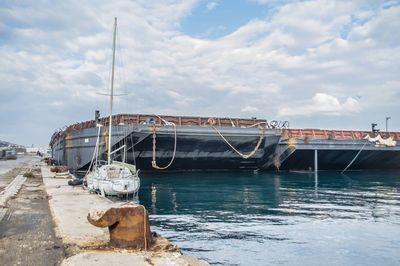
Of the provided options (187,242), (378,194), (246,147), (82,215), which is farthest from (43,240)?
(246,147)

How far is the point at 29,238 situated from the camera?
9.18m

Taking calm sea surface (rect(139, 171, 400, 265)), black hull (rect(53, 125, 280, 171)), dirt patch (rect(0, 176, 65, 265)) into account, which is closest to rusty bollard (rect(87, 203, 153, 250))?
dirt patch (rect(0, 176, 65, 265))

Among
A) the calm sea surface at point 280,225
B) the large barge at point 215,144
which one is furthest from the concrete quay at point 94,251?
the large barge at point 215,144

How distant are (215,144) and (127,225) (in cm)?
2840

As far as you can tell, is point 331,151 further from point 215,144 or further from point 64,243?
point 64,243

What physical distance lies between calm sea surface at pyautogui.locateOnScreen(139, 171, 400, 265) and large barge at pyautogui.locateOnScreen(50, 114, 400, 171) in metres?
7.44

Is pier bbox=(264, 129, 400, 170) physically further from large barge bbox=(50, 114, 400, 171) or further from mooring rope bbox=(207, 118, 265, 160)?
mooring rope bbox=(207, 118, 265, 160)

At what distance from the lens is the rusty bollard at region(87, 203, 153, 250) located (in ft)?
26.8

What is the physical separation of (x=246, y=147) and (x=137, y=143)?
33.7ft

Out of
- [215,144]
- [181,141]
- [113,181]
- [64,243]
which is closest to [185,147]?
[181,141]

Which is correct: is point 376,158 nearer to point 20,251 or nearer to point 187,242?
point 187,242

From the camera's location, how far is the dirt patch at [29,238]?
752cm

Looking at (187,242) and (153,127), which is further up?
(153,127)

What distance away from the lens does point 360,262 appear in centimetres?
1055
